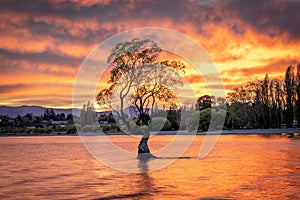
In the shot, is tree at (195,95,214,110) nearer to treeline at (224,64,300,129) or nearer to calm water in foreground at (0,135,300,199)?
treeline at (224,64,300,129)

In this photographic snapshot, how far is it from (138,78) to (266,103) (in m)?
73.9

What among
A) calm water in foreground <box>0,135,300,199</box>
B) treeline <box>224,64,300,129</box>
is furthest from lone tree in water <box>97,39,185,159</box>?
treeline <box>224,64,300,129</box>

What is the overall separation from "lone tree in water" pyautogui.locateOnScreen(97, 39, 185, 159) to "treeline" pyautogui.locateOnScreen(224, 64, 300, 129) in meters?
61.5

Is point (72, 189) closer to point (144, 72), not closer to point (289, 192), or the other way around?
point (289, 192)

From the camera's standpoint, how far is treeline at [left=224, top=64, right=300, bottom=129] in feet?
305

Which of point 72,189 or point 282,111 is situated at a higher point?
point 282,111

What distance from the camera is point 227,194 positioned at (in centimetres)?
1741

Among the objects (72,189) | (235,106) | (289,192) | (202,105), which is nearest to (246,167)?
(289,192)

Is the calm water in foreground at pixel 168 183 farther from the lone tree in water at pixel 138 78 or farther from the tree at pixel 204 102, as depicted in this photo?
the tree at pixel 204 102

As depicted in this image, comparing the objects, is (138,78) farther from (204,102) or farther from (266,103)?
(204,102)

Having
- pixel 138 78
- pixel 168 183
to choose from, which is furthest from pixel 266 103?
pixel 168 183

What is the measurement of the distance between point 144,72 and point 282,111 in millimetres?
73941

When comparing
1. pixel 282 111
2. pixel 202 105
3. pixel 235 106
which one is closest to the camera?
pixel 282 111

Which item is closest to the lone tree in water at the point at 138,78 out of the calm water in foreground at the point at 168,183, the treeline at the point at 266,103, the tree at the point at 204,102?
the calm water in foreground at the point at 168,183
